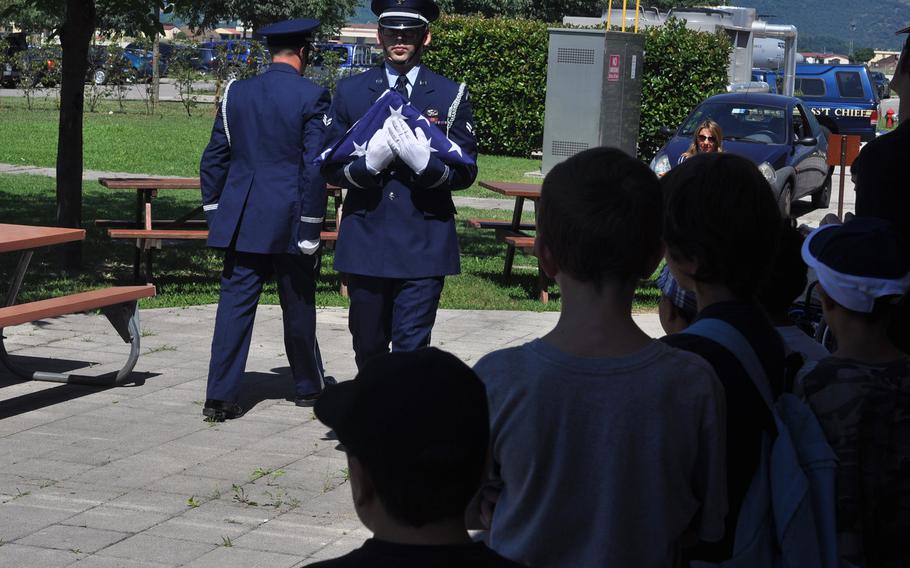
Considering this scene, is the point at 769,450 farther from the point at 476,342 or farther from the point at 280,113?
the point at 476,342

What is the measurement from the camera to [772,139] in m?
18.0

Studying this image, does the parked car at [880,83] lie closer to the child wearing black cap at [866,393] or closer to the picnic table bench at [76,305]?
the picnic table bench at [76,305]

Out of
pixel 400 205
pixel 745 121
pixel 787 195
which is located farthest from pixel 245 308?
pixel 745 121

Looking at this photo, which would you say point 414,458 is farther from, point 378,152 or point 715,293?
point 378,152

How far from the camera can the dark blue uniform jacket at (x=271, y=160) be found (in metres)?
6.70

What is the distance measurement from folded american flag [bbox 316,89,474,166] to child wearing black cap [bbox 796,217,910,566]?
290cm

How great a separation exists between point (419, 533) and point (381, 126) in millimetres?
3943

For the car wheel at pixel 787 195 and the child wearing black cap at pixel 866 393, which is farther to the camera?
the car wheel at pixel 787 195

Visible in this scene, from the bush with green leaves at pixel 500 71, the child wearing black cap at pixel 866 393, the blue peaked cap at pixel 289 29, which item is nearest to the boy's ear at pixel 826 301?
the child wearing black cap at pixel 866 393

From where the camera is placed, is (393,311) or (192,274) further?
(192,274)

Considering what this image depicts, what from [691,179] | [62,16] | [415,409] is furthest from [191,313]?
[415,409]

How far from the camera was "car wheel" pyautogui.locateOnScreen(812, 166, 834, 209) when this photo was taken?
1916 cm

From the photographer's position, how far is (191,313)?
32.4ft

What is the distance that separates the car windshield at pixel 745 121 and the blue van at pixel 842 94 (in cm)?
1232
